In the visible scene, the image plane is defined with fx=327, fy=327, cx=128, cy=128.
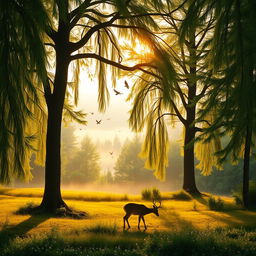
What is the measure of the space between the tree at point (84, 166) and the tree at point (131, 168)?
6.37m

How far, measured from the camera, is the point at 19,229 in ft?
27.1

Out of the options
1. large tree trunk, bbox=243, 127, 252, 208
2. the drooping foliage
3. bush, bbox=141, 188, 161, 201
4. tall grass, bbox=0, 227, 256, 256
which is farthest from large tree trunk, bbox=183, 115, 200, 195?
the drooping foliage

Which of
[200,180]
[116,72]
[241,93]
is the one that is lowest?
[200,180]

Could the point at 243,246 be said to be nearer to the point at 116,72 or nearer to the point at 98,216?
the point at 98,216

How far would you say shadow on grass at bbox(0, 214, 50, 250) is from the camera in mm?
7034

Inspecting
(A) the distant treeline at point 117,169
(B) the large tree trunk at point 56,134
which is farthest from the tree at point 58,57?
(A) the distant treeline at point 117,169

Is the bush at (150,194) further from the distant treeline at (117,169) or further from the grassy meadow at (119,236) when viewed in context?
the distant treeline at (117,169)

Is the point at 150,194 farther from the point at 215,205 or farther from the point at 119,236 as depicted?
the point at 119,236

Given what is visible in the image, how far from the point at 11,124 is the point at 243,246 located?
5649 mm

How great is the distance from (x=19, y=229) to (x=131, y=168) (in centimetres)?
5412

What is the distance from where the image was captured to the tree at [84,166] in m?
55.6

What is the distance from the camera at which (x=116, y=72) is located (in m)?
14.0

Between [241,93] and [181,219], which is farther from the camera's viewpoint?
[181,219]

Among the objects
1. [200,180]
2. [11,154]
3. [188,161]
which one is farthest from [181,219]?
[200,180]
